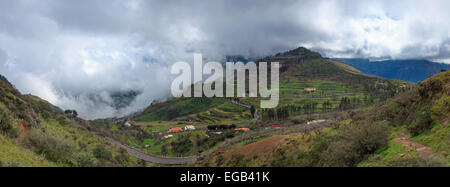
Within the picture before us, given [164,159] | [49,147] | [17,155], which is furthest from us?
[164,159]

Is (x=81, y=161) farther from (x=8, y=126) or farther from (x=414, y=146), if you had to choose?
(x=414, y=146)

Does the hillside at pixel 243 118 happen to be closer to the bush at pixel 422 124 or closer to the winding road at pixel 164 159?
the winding road at pixel 164 159

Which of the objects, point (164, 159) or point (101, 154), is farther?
point (164, 159)

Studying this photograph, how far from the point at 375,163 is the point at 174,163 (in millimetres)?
62094

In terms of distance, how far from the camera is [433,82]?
26109 millimetres

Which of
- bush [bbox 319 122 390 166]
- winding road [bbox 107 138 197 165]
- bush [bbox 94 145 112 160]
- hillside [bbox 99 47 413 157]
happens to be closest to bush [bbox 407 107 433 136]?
bush [bbox 319 122 390 166]

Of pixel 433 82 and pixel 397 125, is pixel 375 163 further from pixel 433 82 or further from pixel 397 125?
pixel 433 82

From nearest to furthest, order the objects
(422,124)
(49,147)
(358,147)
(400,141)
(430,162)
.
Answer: (430,162)
(358,147)
(400,141)
(422,124)
(49,147)

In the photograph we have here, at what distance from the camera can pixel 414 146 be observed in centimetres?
1756

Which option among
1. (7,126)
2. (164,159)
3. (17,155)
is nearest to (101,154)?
(7,126)

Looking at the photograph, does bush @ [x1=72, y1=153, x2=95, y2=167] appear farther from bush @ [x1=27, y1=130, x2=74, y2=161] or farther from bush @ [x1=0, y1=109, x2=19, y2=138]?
bush @ [x1=0, y1=109, x2=19, y2=138]
